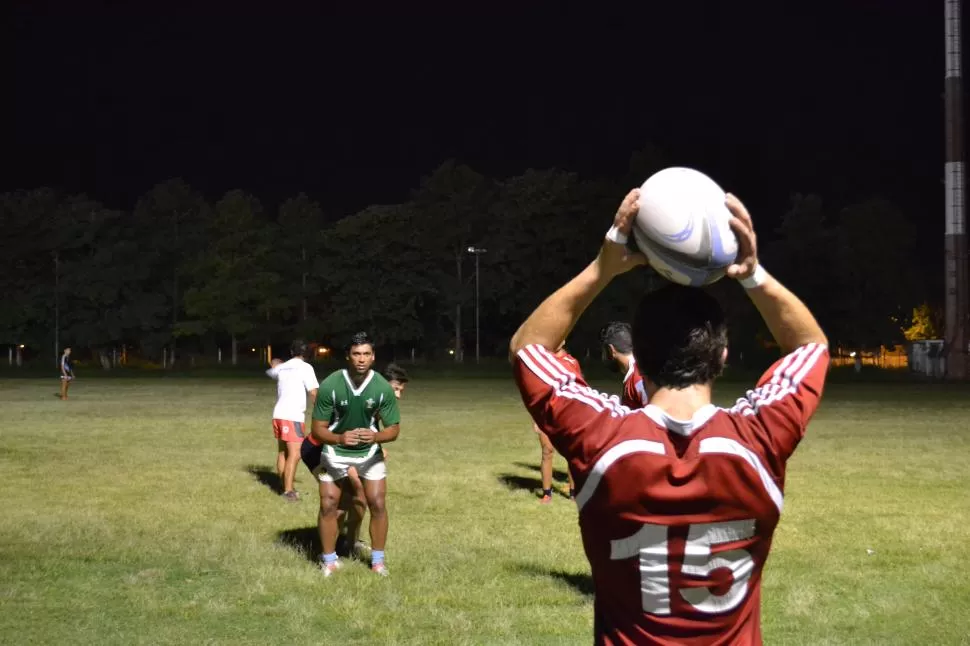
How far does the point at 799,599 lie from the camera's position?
8.02 metres

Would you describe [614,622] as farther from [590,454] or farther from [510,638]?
[510,638]

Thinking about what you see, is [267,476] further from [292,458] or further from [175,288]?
[175,288]

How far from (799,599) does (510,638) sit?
2456 millimetres

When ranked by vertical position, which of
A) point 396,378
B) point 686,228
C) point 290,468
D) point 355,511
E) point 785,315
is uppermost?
point 686,228

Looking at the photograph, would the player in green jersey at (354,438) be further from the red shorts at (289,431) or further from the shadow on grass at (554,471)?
the shadow on grass at (554,471)

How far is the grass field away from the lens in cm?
745

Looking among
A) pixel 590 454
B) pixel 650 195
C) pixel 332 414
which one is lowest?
pixel 332 414

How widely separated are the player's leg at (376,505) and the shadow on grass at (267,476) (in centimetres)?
490

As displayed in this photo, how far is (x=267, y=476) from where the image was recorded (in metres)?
15.2

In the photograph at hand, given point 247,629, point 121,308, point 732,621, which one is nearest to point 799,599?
point 247,629

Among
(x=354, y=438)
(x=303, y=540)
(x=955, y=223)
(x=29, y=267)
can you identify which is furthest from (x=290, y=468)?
(x=29, y=267)

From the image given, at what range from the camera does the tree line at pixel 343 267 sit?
257 feet

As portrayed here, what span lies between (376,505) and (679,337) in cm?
689

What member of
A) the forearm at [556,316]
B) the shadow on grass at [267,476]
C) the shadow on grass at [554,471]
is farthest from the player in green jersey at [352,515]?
the forearm at [556,316]
